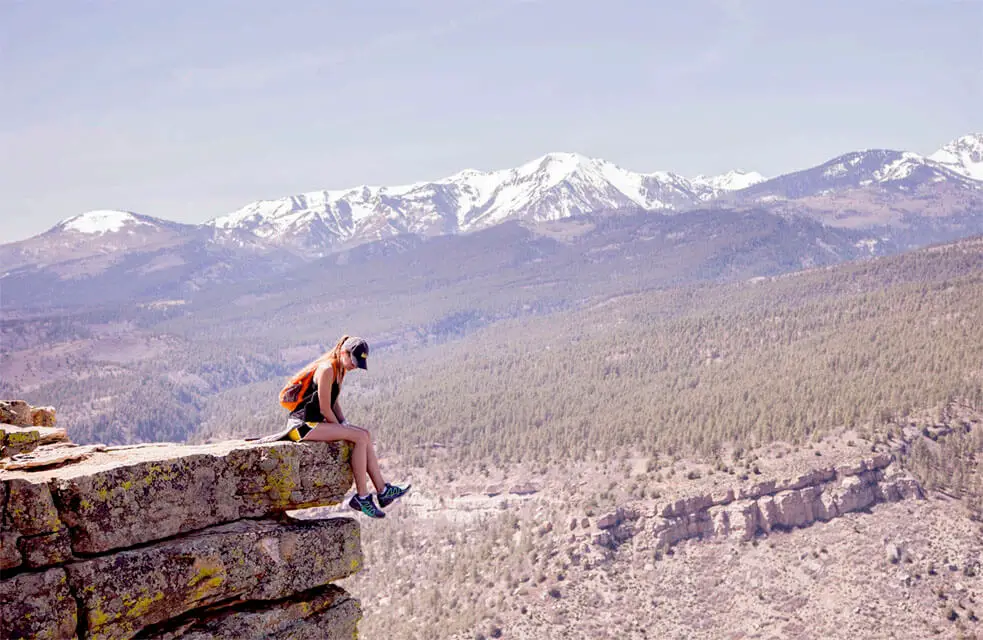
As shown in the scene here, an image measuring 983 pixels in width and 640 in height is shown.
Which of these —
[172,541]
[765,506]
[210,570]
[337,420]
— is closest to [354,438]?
[337,420]

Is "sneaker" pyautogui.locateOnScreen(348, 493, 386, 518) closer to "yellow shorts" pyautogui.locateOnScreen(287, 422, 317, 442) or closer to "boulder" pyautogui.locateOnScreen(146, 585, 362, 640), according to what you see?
"boulder" pyautogui.locateOnScreen(146, 585, 362, 640)

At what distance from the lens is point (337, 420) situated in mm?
19234

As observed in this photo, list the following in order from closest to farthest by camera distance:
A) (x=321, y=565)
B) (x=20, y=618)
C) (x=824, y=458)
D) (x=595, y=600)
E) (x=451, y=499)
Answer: (x=20, y=618), (x=321, y=565), (x=595, y=600), (x=824, y=458), (x=451, y=499)

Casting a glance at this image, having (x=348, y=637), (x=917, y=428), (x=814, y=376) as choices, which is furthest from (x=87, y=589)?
(x=814, y=376)

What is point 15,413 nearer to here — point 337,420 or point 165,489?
point 165,489

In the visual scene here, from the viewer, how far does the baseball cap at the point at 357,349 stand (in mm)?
19375

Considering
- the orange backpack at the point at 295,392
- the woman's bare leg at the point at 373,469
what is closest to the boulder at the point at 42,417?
the orange backpack at the point at 295,392

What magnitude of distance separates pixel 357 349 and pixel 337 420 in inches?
70.3

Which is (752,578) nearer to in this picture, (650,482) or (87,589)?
(650,482)

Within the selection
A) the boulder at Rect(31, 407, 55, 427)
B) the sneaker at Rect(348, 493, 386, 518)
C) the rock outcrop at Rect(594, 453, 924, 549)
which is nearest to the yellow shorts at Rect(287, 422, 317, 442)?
the sneaker at Rect(348, 493, 386, 518)

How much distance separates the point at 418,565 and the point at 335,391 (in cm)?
9817

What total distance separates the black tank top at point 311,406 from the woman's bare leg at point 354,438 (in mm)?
355

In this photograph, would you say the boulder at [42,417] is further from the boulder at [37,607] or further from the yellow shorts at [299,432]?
the boulder at [37,607]

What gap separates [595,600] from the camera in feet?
283
